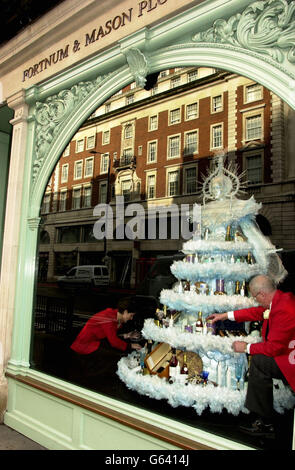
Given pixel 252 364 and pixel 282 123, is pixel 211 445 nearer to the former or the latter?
pixel 252 364

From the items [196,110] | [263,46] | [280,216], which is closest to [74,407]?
[280,216]

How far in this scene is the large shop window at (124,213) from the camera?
3730 millimetres

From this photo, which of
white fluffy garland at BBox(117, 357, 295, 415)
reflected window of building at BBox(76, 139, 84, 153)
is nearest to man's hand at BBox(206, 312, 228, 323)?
white fluffy garland at BBox(117, 357, 295, 415)

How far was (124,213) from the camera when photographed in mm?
4406

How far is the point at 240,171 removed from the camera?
369cm

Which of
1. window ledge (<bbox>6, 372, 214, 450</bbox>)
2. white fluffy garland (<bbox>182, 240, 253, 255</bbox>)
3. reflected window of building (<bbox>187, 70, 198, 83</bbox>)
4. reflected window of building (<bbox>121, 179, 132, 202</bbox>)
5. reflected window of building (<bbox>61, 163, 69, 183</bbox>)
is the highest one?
Result: reflected window of building (<bbox>187, 70, 198, 83</bbox>)

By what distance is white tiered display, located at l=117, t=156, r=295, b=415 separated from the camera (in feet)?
11.0

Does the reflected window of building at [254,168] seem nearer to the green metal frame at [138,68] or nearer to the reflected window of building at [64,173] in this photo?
the green metal frame at [138,68]

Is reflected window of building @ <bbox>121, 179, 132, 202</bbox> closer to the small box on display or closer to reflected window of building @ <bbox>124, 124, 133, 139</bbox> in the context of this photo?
reflected window of building @ <bbox>124, 124, 133, 139</bbox>

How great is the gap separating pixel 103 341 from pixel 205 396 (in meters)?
1.68

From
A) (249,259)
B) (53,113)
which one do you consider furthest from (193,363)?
(53,113)

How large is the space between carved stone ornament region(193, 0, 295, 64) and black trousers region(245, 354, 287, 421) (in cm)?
245

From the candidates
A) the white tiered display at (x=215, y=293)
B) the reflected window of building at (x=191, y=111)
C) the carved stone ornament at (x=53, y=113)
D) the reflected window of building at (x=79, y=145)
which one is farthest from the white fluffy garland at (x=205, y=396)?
the carved stone ornament at (x=53, y=113)

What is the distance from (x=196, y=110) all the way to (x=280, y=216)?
61.4 inches
